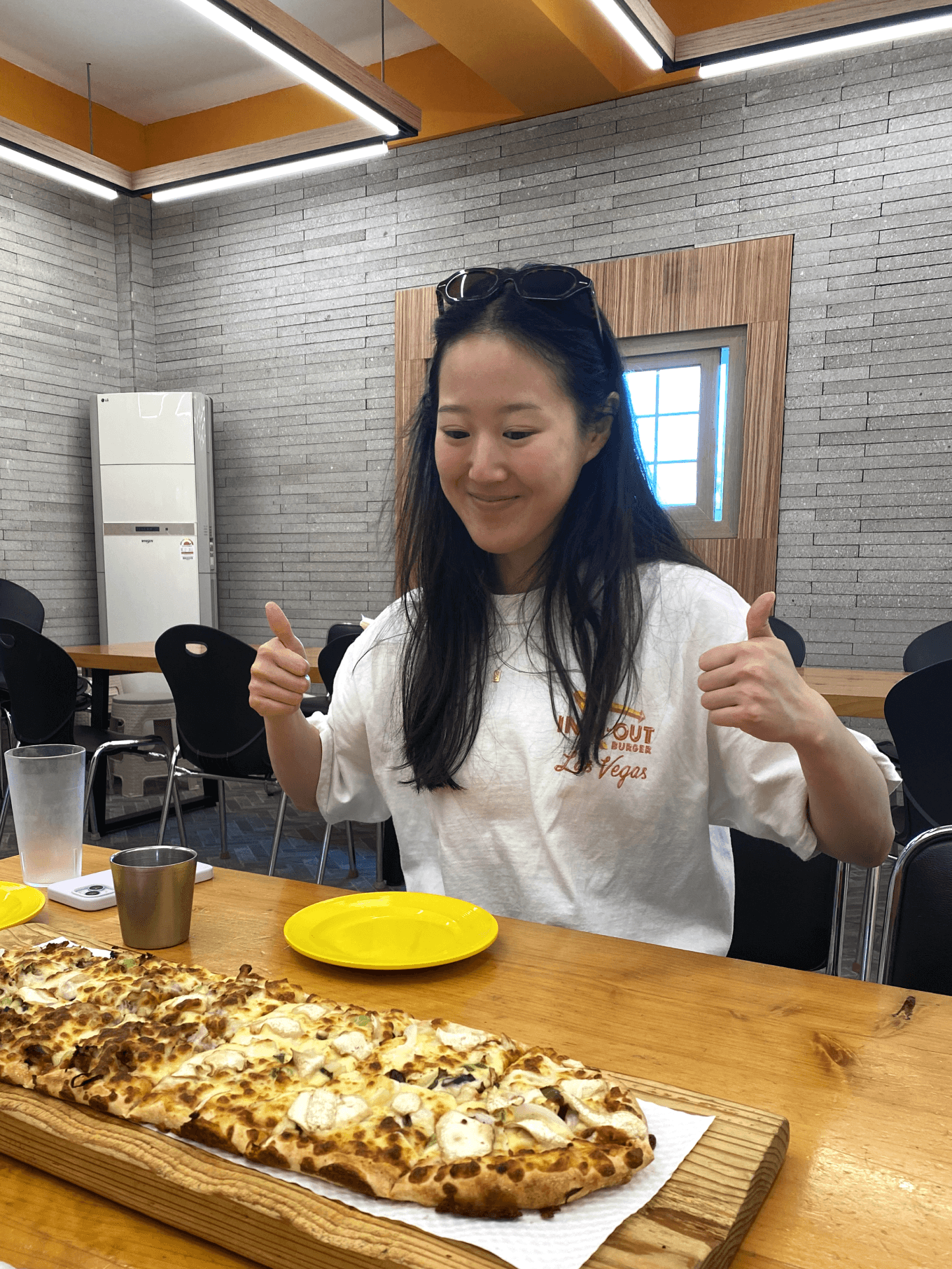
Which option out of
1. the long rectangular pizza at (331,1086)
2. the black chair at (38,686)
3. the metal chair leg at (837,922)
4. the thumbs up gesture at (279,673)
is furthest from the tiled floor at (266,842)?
the long rectangular pizza at (331,1086)

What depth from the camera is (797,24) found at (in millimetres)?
3406

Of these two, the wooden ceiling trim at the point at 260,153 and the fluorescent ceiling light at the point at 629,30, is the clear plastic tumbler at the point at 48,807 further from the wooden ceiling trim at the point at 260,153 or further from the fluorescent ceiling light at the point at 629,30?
the wooden ceiling trim at the point at 260,153

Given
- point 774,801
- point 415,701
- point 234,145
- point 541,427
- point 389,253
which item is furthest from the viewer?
point 234,145

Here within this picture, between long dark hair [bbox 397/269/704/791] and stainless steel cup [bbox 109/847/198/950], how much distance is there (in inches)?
15.7

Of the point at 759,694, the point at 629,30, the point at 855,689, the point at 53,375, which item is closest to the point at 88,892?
the point at 759,694

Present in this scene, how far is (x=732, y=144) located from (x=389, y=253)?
2031mm

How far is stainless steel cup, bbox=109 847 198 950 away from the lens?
35.2 inches

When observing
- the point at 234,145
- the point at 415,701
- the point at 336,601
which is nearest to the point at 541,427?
the point at 415,701

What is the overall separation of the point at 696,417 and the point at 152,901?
4.26 m

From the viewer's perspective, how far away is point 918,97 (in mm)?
4047

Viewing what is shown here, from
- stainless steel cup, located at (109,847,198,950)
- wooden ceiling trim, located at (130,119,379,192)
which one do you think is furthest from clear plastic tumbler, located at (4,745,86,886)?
wooden ceiling trim, located at (130,119,379,192)

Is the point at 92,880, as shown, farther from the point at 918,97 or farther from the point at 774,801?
the point at 918,97

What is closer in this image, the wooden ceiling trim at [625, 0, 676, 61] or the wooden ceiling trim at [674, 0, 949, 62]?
the wooden ceiling trim at [674, 0, 949, 62]

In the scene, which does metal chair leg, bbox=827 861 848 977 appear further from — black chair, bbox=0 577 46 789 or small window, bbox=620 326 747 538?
black chair, bbox=0 577 46 789
